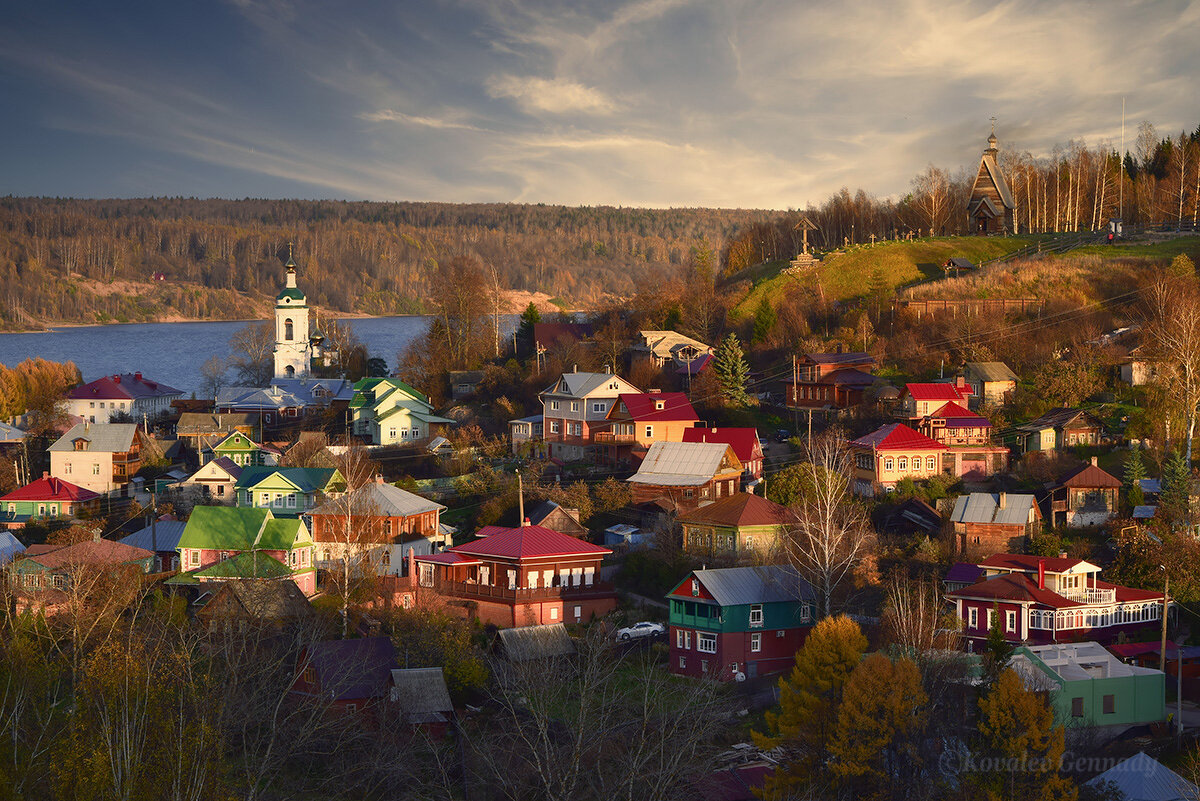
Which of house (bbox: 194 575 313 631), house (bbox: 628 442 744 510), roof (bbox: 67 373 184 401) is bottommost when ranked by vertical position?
house (bbox: 194 575 313 631)

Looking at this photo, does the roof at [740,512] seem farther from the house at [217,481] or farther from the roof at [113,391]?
the roof at [113,391]

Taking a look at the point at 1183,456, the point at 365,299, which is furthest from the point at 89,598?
the point at 365,299

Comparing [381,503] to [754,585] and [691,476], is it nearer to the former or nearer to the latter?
[691,476]

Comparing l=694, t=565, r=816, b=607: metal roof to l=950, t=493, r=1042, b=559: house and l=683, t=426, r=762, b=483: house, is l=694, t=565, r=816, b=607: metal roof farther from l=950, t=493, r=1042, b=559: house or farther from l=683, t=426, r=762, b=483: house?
l=683, t=426, r=762, b=483: house

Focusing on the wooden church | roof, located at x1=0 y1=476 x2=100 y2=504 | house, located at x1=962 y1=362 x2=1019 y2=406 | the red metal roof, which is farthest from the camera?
the wooden church

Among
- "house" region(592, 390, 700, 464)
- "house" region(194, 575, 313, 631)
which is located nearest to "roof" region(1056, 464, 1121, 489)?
"house" region(592, 390, 700, 464)
